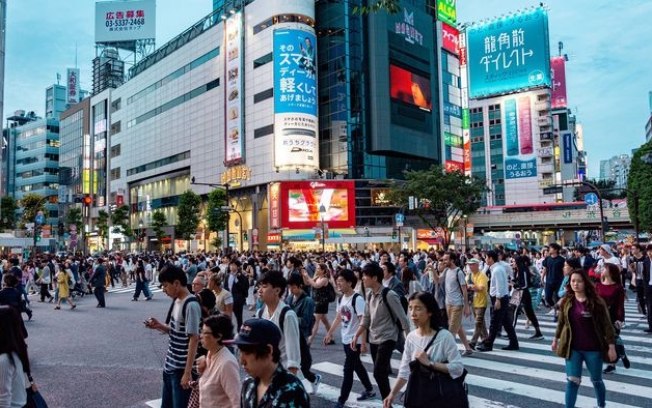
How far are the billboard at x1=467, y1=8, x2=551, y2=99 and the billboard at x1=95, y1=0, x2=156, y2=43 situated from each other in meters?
53.3

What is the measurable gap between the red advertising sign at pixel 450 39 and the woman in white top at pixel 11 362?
225ft

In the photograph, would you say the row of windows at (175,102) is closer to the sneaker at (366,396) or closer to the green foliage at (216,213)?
the green foliage at (216,213)

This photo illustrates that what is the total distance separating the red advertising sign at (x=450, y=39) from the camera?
6706 cm

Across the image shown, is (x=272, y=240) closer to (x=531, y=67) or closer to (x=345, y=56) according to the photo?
(x=345, y=56)

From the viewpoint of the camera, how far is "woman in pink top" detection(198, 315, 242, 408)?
130 inches

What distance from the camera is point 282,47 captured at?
51.5 meters

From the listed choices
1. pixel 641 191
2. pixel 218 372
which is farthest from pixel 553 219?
pixel 218 372

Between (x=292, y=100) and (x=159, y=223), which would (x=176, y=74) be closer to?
(x=159, y=223)

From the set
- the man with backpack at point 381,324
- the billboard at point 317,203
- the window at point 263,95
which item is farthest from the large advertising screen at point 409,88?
the man with backpack at point 381,324

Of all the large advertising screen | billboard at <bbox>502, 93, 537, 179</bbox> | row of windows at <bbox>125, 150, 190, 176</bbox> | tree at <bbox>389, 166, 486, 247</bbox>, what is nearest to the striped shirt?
tree at <bbox>389, 166, 486, 247</bbox>

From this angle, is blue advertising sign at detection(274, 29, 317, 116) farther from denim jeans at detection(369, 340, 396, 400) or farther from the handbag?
the handbag

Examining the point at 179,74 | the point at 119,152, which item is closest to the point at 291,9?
the point at 179,74

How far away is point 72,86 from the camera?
118 m

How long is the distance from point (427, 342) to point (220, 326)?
5.07 ft
